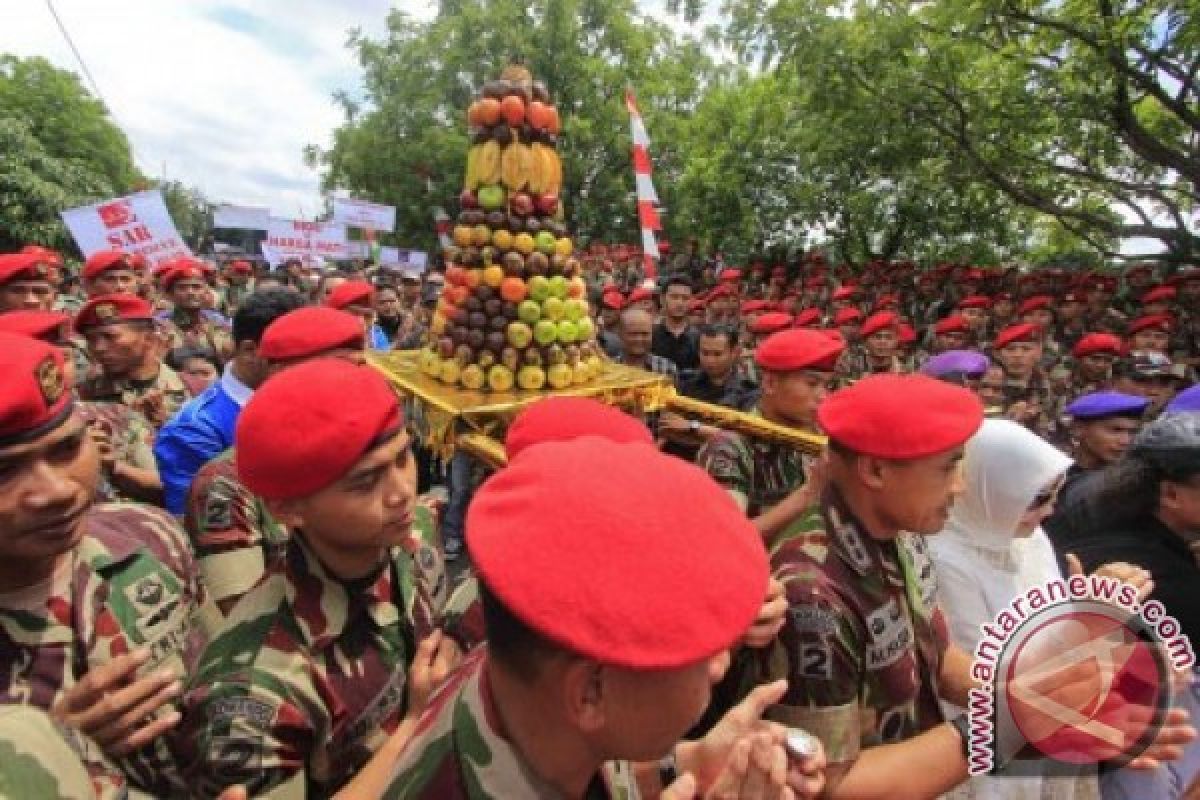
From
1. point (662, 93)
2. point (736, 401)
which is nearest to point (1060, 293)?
point (736, 401)

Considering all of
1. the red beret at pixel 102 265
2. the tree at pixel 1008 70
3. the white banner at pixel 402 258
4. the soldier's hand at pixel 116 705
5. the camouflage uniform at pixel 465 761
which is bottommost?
the white banner at pixel 402 258

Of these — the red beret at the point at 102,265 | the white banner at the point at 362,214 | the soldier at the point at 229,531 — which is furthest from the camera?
the white banner at the point at 362,214

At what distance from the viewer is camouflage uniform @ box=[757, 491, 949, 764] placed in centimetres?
169

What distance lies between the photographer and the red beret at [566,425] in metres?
2.12

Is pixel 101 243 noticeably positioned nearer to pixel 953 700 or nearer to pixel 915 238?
pixel 953 700

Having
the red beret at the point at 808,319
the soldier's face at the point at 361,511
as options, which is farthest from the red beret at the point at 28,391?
the red beret at the point at 808,319

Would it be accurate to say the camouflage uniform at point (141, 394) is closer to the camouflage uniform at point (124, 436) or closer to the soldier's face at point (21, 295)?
the camouflage uniform at point (124, 436)

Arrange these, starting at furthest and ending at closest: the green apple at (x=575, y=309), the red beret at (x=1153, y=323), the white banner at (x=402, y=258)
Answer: the white banner at (x=402, y=258)
the red beret at (x=1153, y=323)
the green apple at (x=575, y=309)

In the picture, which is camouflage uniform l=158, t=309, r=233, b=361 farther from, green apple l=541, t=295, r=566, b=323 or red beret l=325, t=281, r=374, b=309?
green apple l=541, t=295, r=566, b=323

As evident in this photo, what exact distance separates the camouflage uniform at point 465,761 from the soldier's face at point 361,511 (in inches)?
23.7

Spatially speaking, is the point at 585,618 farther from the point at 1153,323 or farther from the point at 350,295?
the point at 1153,323

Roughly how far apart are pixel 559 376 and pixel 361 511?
2.45 m

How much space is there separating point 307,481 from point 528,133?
297 centimetres

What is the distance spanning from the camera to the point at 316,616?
1602 mm
